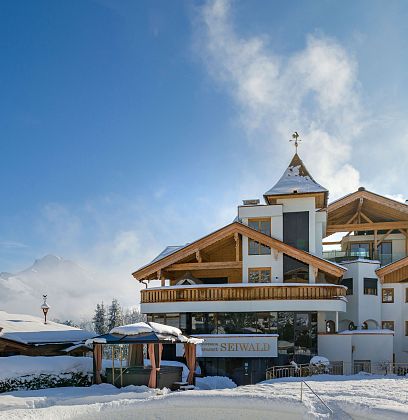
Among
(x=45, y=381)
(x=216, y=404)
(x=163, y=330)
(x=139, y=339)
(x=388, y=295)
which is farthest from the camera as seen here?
(x=388, y=295)

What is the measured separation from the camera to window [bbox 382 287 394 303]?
28466 millimetres

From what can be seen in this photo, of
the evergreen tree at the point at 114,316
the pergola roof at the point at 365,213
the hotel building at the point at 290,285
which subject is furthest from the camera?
the evergreen tree at the point at 114,316

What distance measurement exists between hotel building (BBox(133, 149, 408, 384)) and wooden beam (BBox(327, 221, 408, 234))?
0.21ft

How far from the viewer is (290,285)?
79.7 feet

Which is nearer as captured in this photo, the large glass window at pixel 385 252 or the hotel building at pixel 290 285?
the hotel building at pixel 290 285

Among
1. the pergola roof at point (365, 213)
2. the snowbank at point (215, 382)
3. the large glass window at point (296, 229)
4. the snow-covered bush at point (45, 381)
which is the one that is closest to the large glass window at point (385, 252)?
the pergola roof at point (365, 213)

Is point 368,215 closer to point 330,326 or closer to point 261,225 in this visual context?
point 261,225

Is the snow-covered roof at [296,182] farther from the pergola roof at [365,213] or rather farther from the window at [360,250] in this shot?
the window at [360,250]

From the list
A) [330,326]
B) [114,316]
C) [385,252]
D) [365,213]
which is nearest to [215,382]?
[330,326]

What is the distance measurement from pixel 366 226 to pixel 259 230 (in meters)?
7.87

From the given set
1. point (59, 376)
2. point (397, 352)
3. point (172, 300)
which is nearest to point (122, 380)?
→ point (59, 376)

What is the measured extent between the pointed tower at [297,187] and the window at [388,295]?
5.99 m

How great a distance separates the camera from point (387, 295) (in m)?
28.6

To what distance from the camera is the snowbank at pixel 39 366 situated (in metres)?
18.4
